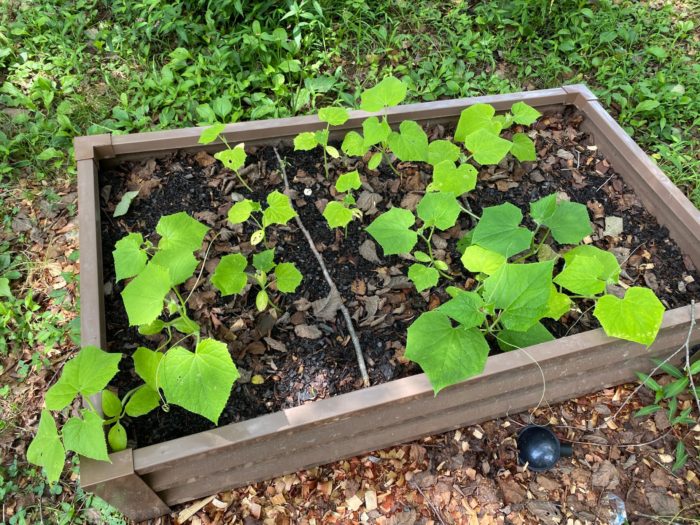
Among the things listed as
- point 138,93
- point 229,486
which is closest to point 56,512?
point 229,486

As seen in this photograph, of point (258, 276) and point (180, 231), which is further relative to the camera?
point (258, 276)

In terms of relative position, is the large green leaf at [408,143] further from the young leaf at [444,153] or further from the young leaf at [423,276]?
the young leaf at [423,276]

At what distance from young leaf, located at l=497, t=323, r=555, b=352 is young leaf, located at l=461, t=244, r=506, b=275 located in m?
0.23

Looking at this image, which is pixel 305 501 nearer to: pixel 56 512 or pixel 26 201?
pixel 56 512

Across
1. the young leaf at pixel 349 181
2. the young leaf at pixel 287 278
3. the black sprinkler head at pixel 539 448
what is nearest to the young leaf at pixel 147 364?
the young leaf at pixel 287 278

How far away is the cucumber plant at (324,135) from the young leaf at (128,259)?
0.83 metres

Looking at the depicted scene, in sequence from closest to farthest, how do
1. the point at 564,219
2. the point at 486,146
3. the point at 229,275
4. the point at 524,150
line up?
the point at 229,275, the point at 564,219, the point at 486,146, the point at 524,150

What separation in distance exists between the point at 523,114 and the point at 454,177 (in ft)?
1.95

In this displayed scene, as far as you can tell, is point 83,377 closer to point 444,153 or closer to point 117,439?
point 117,439

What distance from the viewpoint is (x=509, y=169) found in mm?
2480

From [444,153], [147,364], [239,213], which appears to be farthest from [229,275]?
[444,153]

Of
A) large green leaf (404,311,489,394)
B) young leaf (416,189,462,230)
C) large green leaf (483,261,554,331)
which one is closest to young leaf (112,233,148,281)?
large green leaf (404,311,489,394)

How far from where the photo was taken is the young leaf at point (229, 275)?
179 cm

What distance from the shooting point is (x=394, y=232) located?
77.0 inches
